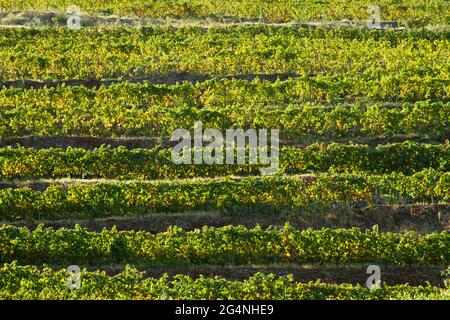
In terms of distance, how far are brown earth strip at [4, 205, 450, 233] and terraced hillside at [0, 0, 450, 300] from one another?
0.16ft

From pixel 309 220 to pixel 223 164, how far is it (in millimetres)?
3262

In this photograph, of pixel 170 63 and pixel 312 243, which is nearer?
pixel 312 243

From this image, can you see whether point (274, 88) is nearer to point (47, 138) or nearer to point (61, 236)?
point (47, 138)

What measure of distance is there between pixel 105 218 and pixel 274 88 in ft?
31.2

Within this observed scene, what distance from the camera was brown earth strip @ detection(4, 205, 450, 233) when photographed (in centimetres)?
2233

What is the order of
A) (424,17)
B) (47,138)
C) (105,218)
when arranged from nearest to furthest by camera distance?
(105,218) → (47,138) → (424,17)

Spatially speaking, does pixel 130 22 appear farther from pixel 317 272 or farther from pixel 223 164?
pixel 317 272

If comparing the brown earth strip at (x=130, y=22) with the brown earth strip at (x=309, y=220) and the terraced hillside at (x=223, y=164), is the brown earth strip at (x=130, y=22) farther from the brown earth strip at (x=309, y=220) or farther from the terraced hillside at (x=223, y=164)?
the brown earth strip at (x=309, y=220)

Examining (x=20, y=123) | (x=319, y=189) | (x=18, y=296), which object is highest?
(x=20, y=123)

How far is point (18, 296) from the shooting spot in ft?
57.6

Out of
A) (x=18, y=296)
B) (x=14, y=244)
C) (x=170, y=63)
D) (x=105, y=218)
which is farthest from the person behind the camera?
(x=170, y=63)

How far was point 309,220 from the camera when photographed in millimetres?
22750

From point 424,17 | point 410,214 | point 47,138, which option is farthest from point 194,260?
point 424,17

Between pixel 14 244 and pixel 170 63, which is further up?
pixel 170 63
